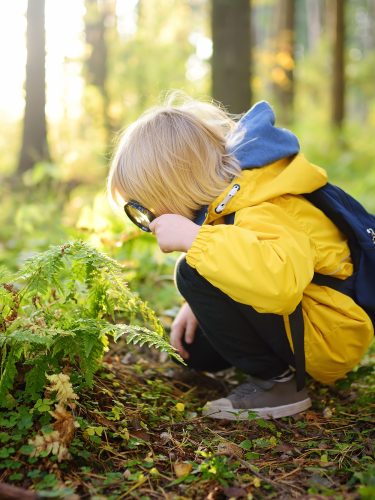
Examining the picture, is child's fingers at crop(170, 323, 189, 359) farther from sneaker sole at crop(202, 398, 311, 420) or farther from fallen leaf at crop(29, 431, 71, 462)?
fallen leaf at crop(29, 431, 71, 462)

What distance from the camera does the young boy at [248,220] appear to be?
96.7 inches

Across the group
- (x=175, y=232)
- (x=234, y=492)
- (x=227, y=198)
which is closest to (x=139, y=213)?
(x=175, y=232)

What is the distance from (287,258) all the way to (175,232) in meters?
0.50

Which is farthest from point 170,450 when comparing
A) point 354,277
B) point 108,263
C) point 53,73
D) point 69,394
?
point 53,73

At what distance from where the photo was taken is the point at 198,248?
2277 mm

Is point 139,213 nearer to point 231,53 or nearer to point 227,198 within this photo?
point 227,198

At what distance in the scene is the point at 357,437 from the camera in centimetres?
236

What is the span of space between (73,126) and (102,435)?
10610 millimetres

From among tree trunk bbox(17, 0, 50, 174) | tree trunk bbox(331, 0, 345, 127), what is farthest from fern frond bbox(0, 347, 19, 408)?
tree trunk bbox(331, 0, 345, 127)

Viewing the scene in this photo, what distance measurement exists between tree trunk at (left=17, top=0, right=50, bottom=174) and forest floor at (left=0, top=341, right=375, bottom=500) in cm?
624

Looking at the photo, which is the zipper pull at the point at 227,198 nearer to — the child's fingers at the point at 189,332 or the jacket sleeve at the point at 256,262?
the jacket sleeve at the point at 256,262

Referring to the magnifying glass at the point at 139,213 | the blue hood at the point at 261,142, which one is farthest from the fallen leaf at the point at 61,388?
the blue hood at the point at 261,142

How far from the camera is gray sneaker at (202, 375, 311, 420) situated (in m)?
2.56

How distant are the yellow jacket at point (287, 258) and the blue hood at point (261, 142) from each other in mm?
50
